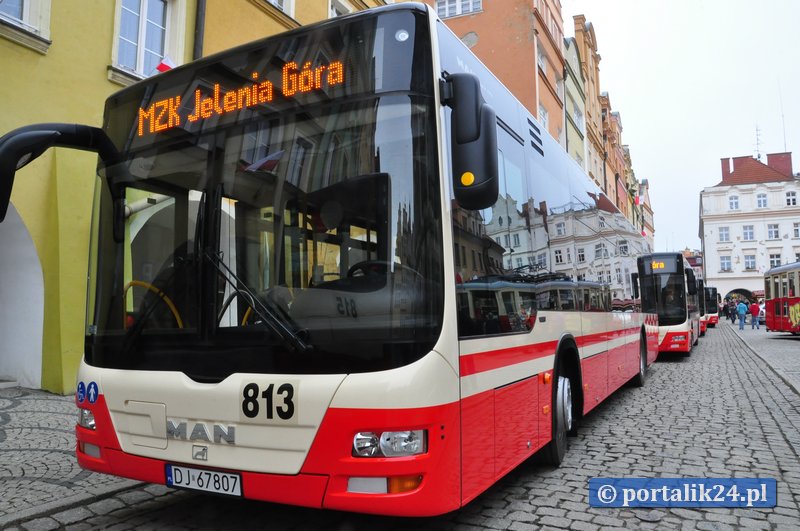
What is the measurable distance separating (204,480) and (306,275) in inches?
50.5

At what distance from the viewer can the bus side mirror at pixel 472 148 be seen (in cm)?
338

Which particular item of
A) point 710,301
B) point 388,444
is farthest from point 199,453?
point 710,301

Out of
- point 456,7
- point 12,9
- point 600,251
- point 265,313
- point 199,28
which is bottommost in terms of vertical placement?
point 265,313

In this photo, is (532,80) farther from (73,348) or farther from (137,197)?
(137,197)

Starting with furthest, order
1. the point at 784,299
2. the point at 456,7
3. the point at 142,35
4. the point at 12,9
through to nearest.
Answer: the point at 456,7, the point at 784,299, the point at 142,35, the point at 12,9

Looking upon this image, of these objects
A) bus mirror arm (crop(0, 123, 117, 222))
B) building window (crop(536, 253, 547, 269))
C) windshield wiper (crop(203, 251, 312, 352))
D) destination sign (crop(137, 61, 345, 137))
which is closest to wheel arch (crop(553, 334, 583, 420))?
building window (crop(536, 253, 547, 269))

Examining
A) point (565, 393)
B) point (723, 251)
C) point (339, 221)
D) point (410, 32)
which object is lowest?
point (565, 393)

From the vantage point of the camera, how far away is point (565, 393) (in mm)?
5801

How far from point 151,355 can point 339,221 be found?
4.66 feet

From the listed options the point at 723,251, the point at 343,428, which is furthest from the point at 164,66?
the point at 723,251

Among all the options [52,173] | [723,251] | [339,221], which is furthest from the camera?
[723,251]

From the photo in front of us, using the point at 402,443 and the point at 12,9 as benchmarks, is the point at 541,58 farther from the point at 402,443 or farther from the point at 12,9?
the point at 402,443

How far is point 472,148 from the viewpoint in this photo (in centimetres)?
344

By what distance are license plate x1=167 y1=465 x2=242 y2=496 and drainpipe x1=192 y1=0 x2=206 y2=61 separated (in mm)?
9056
